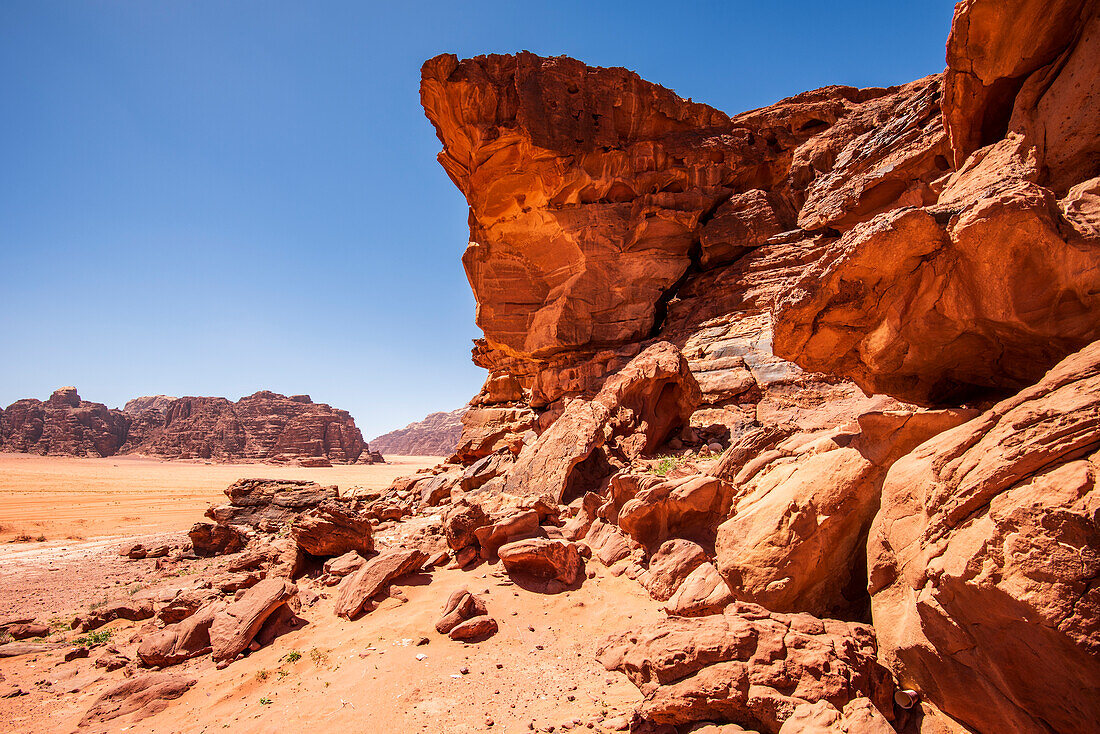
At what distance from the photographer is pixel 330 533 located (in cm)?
797

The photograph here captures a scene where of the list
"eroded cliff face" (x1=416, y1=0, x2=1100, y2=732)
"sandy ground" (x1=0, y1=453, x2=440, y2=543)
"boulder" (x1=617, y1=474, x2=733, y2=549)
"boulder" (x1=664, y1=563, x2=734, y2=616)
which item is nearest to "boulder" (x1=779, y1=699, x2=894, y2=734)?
"eroded cliff face" (x1=416, y1=0, x2=1100, y2=732)

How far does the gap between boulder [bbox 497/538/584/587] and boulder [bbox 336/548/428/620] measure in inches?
59.0

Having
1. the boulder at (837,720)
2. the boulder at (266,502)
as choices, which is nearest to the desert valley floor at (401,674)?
the boulder at (837,720)

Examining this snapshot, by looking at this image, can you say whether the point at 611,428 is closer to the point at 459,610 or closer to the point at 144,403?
the point at 459,610

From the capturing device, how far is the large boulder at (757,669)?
2699 millimetres

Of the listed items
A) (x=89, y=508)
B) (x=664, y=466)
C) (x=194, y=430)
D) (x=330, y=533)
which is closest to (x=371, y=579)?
(x=330, y=533)

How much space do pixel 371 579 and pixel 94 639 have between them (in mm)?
3800

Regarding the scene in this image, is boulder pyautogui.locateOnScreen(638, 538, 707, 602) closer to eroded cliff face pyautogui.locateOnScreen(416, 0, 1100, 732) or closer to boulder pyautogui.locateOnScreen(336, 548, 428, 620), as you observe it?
eroded cliff face pyautogui.locateOnScreen(416, 0, 1100, 732)

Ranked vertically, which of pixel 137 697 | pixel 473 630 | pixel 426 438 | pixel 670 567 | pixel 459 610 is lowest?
pixel 426 438

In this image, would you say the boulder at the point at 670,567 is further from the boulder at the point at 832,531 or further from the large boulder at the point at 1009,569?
Result: the large boulder at the point at 1009,569

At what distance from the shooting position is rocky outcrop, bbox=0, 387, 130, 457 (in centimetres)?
6738

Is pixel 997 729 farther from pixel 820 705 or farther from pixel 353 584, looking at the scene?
pixel 353 584

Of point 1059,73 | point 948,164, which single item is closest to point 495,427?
point 948,164

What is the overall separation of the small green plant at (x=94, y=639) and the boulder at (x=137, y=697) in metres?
1.82
